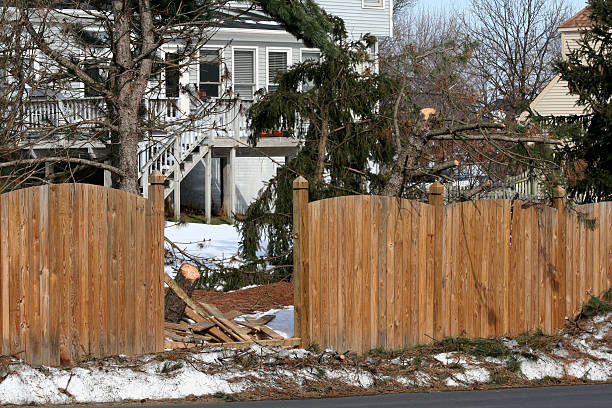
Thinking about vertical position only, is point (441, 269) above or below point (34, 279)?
below

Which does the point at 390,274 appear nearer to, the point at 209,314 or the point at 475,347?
the point at 475,347

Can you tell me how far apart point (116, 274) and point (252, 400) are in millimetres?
1951

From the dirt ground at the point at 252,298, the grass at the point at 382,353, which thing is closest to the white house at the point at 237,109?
the dirt ground at the point at 252,298

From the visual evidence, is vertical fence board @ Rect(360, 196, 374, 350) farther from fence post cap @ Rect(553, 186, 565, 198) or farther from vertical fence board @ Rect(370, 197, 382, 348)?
fence post cap @ Rect(553, 186, 565, 198)

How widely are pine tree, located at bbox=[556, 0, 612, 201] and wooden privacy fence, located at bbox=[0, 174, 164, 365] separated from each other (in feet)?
33.1

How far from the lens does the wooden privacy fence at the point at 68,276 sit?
27.5ft

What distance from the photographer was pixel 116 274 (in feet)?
28.7

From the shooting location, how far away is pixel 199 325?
10047 mm

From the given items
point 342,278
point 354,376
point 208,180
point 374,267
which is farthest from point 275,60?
point 354,376

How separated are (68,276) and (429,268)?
4.28 m

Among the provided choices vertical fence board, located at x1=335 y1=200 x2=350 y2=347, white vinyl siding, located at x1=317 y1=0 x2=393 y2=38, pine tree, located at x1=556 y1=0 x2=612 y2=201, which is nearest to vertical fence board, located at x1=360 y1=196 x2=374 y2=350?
vertical fence board, located at x1=335 y1=200 x2=350 y2=347

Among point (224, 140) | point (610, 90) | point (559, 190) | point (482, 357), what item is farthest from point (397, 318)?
point (224, 140)

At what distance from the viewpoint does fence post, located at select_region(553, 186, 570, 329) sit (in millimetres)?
11445

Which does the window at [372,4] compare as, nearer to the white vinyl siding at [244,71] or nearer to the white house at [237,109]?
the white house at [237,109]
